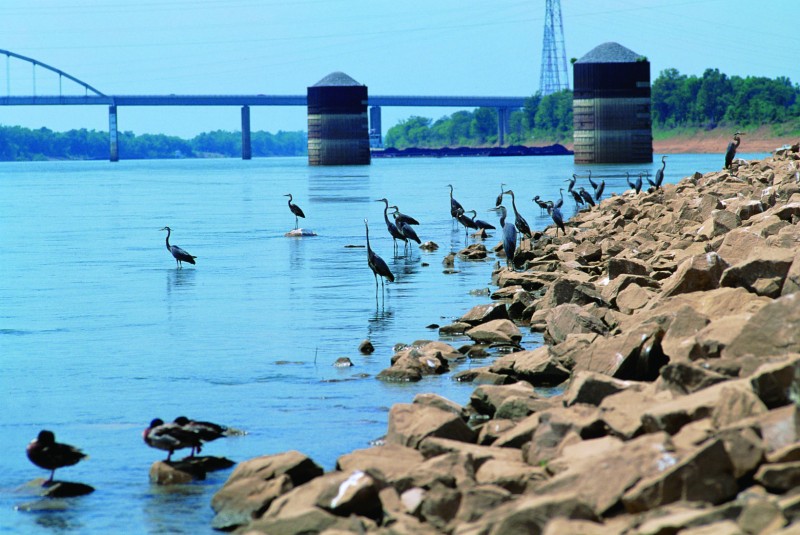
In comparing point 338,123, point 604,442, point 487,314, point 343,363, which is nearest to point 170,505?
point 604,442

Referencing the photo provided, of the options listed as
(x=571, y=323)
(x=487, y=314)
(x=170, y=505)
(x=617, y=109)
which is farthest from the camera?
(x=617, y=109)

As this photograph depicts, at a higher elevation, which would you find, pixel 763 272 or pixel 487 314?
pixel 763 272

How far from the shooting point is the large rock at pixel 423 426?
7.03 meters

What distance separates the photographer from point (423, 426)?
23.3 ft

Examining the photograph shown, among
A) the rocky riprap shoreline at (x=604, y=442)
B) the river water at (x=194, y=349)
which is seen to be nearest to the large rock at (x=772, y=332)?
the rocky riprap shoreline at (x=604, y=442)

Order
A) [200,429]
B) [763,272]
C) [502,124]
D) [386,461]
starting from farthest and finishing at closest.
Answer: [502,124], [763,272], [200,429], [386,461]

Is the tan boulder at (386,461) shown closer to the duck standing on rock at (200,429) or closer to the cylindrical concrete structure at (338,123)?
the duck standing on rock at (200,429)

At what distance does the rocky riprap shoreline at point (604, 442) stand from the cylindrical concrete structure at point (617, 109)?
8522 cm

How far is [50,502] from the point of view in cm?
714

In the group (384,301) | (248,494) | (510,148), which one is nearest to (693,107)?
(510,148)

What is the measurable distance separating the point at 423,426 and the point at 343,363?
13.5 ft

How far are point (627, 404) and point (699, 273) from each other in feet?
12.1

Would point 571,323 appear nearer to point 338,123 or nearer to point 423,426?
point 423,426

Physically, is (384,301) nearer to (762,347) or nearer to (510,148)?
(762,347)
